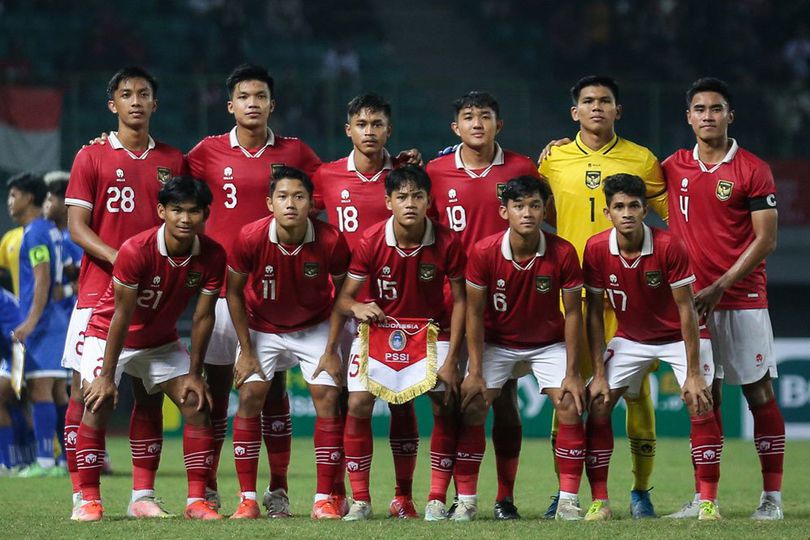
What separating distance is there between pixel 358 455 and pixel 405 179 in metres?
1.39

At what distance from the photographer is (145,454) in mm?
6910

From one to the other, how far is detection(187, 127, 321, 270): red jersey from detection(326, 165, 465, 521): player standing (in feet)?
2.37

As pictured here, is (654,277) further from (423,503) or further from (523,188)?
(423,503)

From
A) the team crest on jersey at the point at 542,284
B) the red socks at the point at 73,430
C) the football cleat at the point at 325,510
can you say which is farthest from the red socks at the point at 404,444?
the red socks at the point at 73,430

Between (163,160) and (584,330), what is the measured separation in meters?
2.38

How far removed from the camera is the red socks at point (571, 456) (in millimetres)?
6750

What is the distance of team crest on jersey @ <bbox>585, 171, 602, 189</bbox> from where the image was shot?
7191 millimetres

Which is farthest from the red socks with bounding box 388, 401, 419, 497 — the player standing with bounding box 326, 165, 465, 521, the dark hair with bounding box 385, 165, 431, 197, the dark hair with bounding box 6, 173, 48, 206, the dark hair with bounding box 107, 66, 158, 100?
the dark hair with bounding box 6, 173, 48, 206

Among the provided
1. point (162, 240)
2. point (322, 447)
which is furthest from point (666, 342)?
point (162, 240)

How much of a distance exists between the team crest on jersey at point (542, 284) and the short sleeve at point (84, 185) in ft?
7.60

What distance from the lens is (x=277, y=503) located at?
278 inches

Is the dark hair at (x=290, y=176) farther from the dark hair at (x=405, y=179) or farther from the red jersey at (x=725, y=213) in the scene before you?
the red jersey at (x=725, y=213)

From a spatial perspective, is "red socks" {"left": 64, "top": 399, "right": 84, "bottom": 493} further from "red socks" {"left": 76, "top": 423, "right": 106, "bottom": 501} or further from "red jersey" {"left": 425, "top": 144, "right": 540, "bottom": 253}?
"red jersey" {"left": 425, "top": 144, "right": 540, "bottom": 253}

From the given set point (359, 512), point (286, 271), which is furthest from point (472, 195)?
point (359, 512)
